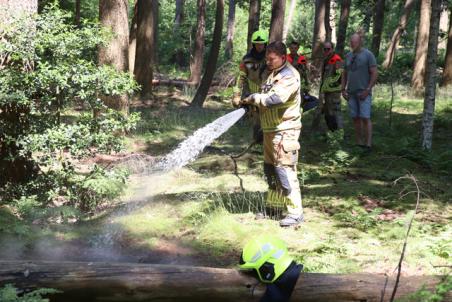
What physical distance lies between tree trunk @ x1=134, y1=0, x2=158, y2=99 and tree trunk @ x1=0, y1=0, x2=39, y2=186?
27.7ft

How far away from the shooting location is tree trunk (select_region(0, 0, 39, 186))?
6836 mm

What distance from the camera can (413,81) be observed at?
17938 millimetres

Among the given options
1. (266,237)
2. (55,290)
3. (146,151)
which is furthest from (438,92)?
(55,290)

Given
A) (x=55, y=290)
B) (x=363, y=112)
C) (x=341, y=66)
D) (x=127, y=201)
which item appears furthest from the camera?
(x=341, y=66)

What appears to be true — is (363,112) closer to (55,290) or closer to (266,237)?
(266,237)

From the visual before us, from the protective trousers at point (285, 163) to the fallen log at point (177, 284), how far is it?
2.49m

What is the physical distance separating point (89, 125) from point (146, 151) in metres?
4.25

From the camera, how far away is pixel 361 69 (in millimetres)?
9961

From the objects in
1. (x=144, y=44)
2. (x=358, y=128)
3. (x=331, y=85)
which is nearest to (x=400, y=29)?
(x=144, y=44)

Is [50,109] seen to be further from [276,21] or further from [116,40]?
[276,21]

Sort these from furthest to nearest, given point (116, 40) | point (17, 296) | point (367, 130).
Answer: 1. point (116, 40)
2. point (367, 130)
3. point (17, 296)

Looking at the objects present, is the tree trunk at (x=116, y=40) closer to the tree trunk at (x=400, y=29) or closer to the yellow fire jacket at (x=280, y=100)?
the yellow fire jacket at (x=280, y=100)

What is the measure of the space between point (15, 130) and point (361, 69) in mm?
6274

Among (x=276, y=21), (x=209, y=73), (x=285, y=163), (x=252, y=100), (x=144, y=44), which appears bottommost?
(x=285, y=163)
